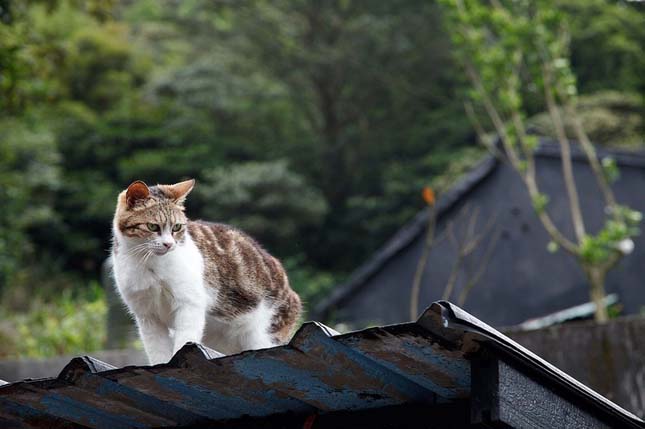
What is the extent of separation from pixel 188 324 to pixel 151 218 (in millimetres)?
436

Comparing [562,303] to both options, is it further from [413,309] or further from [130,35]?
[130,35]

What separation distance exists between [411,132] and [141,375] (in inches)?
1036

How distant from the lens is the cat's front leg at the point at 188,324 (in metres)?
3.51

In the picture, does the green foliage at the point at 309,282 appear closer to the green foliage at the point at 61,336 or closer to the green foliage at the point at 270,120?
the green foliage at the point at 270,120

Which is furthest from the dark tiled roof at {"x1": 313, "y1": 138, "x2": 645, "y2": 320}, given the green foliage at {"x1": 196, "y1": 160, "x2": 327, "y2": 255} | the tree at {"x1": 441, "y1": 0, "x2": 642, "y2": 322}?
the green foliage at {"x1": 196, "y1": 160, "x2": 327, "y2": 255}

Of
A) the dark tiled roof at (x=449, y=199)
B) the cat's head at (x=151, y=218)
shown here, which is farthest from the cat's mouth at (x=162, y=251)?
the dark tiled roof at (x=449, y=199)

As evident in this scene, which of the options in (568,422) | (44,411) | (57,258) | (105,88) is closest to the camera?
(568,422)

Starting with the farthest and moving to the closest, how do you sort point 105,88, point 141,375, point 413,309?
point 105,88, point 413,309, point 141,375

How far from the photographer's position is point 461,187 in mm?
16797

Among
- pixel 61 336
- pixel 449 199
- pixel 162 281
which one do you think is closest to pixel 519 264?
pixel 449 199

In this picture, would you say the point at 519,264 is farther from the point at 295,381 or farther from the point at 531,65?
the point at 295,381

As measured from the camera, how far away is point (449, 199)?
55.4 feet

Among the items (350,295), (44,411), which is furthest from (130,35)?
(44,411)

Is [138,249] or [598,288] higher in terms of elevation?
[598,288]
